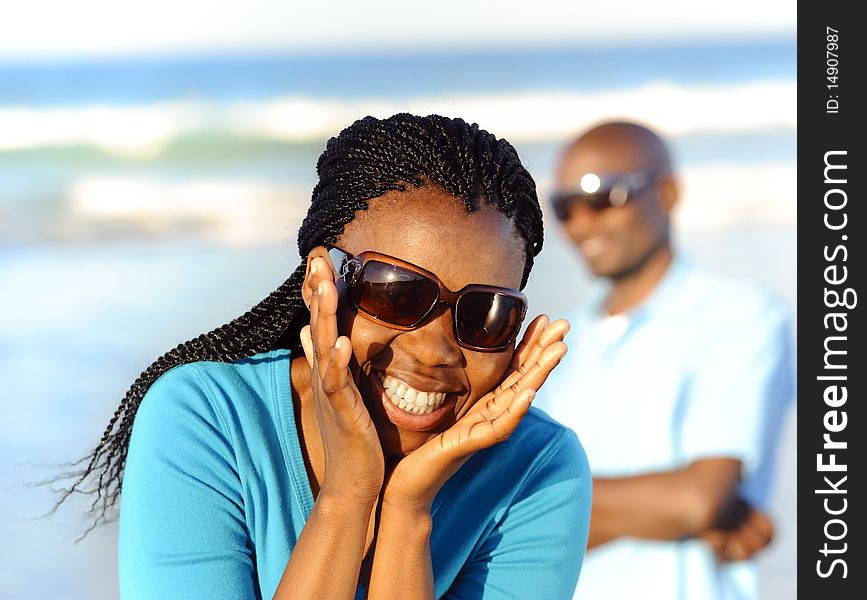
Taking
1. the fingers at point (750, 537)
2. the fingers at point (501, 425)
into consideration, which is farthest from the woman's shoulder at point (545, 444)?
the fingers at point (750, 537)

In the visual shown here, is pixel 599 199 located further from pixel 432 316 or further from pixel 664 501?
pixel 432 316

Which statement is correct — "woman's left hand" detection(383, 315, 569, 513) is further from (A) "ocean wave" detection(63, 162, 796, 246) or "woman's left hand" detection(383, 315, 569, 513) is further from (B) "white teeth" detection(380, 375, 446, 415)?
(A) "ocean wave" detection(63, 162, 796, 246)

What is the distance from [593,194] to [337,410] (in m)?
2.51

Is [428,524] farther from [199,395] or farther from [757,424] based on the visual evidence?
[757,424]

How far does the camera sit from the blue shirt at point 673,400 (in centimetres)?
367

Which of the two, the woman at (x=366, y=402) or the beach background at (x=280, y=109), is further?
the beach background at (x=280, y=109)

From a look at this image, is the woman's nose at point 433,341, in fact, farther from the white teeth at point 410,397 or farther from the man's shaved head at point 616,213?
the man's shaved head at point 616,213

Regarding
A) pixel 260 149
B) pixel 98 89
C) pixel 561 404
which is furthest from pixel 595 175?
pixel 98 89

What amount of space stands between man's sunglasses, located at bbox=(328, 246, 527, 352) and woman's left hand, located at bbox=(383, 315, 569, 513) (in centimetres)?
9

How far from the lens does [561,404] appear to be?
378 centimetres

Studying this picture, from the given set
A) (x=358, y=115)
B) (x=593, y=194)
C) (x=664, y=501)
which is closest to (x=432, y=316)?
(x=664, y=501)

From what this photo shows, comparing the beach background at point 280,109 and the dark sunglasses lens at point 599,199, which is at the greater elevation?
the beach background at point 280,109

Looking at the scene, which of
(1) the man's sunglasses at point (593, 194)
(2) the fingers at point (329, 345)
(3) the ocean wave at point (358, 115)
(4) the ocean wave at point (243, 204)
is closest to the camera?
(2) the fingers at point (329, 345)

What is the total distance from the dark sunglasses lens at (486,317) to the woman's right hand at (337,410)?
19cm
